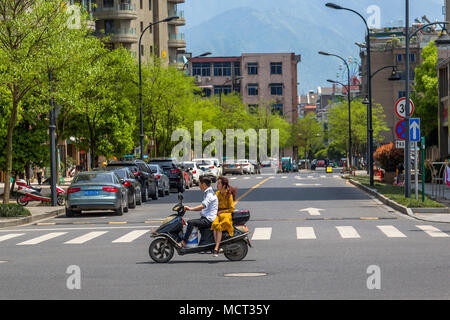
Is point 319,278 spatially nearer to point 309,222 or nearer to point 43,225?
point 309,222

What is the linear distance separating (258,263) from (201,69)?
145667 mm

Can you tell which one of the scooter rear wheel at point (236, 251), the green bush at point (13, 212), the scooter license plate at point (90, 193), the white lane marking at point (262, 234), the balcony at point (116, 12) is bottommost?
the white lane marking at point (262, 234)

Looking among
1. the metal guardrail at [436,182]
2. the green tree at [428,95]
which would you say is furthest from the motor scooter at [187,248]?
the green tree at [428,95]

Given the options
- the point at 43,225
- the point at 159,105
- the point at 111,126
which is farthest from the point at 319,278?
the point at 159,105

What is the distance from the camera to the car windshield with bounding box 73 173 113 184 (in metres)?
29.8

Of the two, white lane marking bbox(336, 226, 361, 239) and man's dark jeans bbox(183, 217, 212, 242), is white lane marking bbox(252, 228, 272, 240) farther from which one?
man's dark jeans bbox(183, 217, 212, 242)

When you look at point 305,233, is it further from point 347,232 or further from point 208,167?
point 208,167

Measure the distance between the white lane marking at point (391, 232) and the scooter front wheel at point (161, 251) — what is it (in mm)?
6348

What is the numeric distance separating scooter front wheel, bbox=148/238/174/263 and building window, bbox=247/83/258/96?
139m

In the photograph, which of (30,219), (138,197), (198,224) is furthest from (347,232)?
(138,197)

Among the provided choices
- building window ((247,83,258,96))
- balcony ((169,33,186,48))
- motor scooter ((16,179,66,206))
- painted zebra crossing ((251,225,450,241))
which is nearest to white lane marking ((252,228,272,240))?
painted zebra crossing ((251,225,450,241))

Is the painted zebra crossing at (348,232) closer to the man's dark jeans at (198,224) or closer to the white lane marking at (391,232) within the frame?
the white lane marking at (391,232)

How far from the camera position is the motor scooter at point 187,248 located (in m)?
15.5
